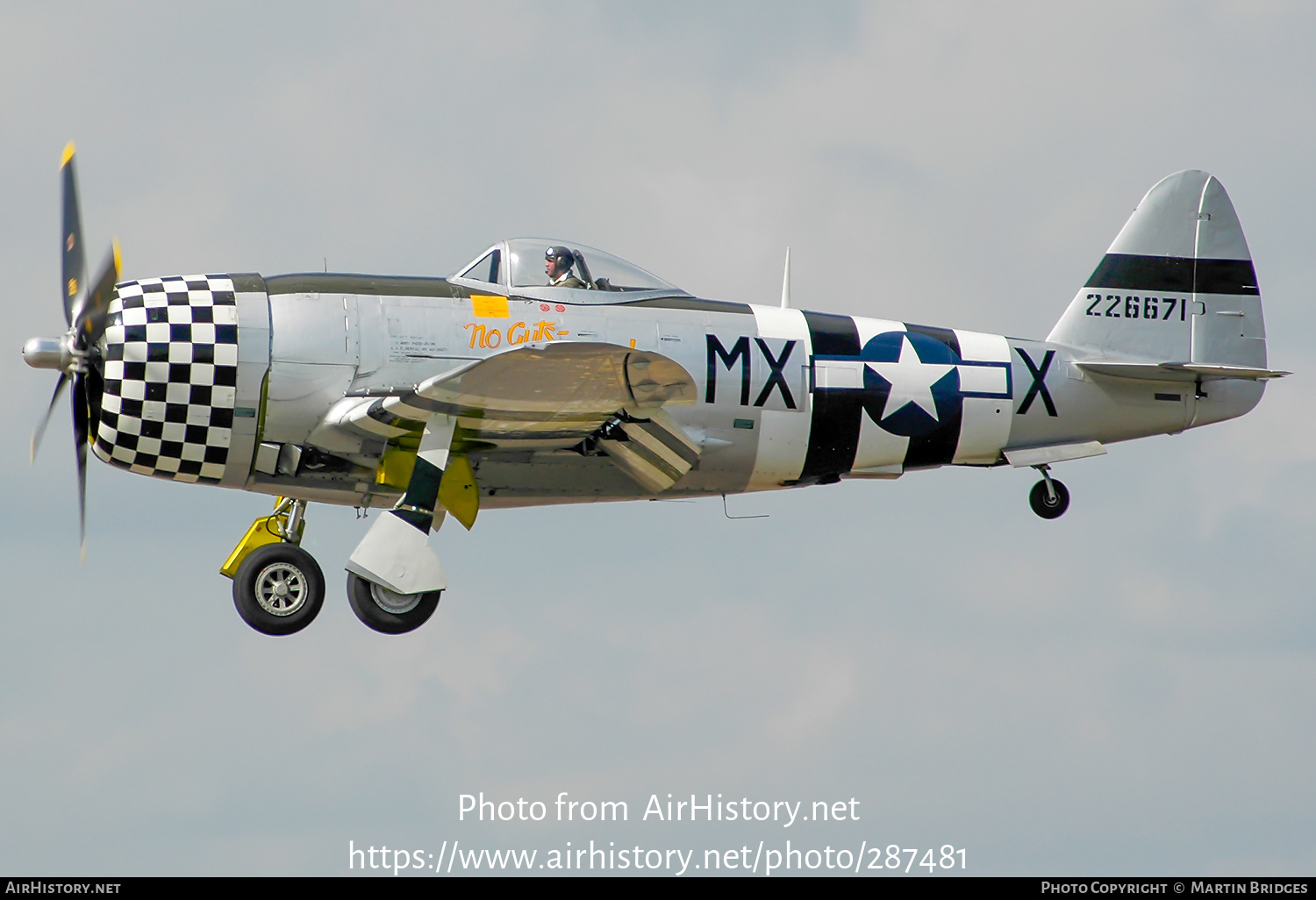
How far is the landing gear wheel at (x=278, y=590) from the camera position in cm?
1369

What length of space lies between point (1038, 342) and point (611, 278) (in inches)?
171

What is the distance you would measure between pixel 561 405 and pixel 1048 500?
5.52 metres

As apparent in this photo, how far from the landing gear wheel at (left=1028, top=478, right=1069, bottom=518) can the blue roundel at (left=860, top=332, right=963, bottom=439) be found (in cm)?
138

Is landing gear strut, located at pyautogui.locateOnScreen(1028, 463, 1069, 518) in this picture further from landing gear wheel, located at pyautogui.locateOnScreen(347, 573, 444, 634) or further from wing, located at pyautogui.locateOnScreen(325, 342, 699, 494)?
landing gear wheel, located at pyautogui.locateOnScreen(347, 573, 444, 634)

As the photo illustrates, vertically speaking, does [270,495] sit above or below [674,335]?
below

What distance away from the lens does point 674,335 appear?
14344mm

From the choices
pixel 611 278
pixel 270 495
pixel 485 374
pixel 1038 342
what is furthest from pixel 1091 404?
pixel 270 495

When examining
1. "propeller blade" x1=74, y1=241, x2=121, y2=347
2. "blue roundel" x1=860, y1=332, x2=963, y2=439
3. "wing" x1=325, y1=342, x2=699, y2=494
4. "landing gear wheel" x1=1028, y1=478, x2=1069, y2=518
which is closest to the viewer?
"wing" x1=325, y1=342, x2=699, y2=494

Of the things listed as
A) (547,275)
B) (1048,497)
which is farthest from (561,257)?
(1048,497)

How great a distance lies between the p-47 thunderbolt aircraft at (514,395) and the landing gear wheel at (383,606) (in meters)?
0.02

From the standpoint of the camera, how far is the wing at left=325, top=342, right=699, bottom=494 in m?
12.4

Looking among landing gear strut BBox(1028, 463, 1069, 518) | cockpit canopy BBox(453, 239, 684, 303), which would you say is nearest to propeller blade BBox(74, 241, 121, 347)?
cockpit canopy BBox(453, 239, 684, 303)

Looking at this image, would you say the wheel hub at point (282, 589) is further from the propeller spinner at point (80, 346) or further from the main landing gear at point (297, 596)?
the propeller spinner at point (80, 346)

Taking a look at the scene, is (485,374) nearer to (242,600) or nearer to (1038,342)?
(242,600)
